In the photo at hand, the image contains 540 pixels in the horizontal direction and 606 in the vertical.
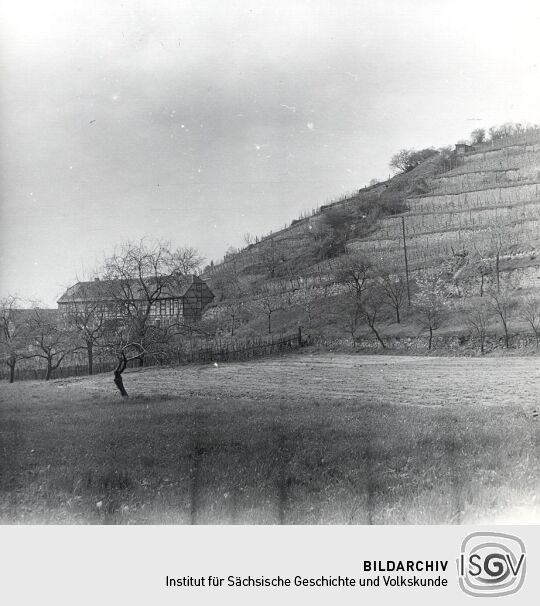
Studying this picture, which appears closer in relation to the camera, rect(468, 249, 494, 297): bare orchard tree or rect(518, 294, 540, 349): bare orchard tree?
rect(518, 294, 540, 349): bare orchard tree

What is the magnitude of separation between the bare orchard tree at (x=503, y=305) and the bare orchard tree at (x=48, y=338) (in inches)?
280

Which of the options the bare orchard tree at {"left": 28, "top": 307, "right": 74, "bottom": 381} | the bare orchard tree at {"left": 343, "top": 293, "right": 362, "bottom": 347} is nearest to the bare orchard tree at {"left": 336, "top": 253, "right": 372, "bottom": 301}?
the bare orchard tree at {"left": 343, "top": 293, "right": 362, "bottom": 347}

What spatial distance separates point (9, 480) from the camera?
4879mm

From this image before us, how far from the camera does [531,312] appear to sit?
6965 mm

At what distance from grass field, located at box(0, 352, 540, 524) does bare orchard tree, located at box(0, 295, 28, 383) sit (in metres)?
0.63

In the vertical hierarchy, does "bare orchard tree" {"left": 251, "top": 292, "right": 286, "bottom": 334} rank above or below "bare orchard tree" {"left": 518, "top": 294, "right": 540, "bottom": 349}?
above

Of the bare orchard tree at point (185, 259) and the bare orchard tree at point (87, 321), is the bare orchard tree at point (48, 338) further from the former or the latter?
the bare orchard tree at point (185, 259)

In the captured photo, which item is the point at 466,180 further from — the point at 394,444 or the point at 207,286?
the point at 394,444

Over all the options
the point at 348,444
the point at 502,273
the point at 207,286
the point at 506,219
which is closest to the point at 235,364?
the point at 207,286

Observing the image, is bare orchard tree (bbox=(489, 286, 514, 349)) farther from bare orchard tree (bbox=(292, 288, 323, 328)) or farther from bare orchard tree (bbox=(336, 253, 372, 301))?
bare orchard tree (bbox=(292, 288, 323, 328))

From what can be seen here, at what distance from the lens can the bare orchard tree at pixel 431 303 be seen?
7.22 m

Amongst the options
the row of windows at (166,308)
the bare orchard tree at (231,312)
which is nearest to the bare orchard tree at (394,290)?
the bare orchard tree at (231,312)

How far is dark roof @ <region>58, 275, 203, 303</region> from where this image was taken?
6833mm

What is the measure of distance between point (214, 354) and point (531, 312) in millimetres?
5319
